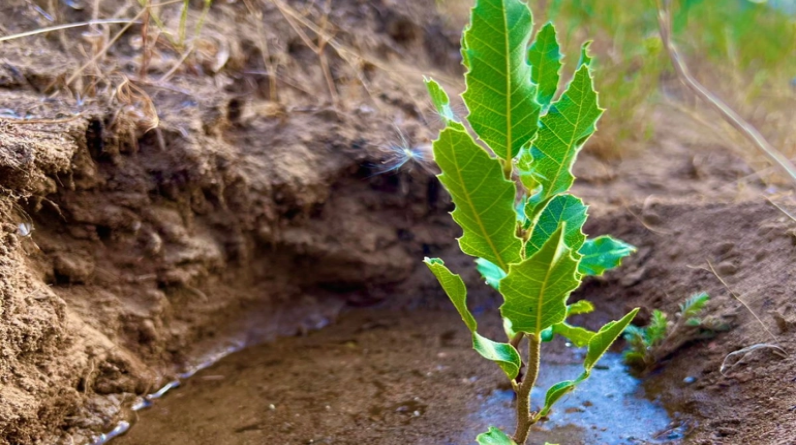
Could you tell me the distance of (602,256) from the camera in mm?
1206

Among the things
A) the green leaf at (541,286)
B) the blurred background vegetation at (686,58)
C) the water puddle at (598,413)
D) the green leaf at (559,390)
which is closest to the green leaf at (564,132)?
the green leaf at (541,286)

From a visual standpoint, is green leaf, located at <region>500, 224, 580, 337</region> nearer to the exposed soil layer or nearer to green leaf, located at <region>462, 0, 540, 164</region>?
green leaf, located at <region>462, 0, 540, 164</region>

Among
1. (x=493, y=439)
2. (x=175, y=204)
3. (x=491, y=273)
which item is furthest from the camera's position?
(x=175, y=204)

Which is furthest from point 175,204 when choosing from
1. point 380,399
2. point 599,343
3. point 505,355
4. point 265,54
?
point 599,343

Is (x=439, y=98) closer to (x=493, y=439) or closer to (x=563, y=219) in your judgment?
(x=563, y=219)

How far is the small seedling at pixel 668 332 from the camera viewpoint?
4.72 feet

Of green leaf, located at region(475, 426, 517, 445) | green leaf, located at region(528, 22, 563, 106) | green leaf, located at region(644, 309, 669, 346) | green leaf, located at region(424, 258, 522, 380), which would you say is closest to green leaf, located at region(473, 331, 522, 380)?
green leaf, located at region(424, 258, 522, 380)

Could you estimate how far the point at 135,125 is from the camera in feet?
5.50

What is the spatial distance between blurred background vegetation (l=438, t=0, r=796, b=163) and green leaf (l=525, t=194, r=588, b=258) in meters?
1.42

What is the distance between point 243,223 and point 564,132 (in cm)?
114

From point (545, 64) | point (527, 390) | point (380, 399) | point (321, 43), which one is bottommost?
point (380, 399)

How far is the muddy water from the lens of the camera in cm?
138

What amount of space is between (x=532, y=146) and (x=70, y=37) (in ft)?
4.94

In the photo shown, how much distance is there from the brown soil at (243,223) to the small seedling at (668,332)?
1.0 inches
